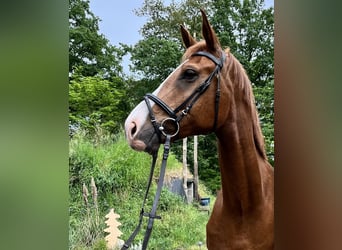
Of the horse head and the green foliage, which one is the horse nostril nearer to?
the horse head

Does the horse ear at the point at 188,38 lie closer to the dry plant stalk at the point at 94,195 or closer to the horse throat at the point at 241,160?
the horse throat at the point at 241,160

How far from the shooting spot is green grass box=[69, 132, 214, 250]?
1.92 meters

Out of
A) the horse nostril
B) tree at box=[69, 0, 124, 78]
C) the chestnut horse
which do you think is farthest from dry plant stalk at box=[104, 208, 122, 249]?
the horse nostril

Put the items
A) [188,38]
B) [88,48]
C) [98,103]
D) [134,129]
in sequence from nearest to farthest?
[134,129] → [188,38] → [88,48] → [98,103]

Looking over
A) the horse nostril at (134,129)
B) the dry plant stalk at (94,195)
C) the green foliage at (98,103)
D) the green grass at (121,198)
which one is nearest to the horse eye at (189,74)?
the horse nostril at (134,129)

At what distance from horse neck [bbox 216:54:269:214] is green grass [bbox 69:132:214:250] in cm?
89

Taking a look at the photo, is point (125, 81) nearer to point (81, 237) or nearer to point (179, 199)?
point (179, 199)

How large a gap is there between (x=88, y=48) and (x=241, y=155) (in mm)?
1144

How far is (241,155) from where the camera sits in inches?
40.9

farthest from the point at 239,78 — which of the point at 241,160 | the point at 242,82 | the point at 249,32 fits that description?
the point at 249,32

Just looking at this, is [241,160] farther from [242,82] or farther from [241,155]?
[242,82]
